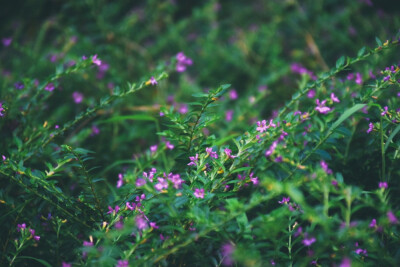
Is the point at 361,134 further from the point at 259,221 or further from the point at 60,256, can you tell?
the point at 60,256

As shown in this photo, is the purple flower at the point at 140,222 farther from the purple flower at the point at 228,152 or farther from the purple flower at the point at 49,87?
the purple flower at the point at 49,87

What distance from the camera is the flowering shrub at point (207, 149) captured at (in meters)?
1.34

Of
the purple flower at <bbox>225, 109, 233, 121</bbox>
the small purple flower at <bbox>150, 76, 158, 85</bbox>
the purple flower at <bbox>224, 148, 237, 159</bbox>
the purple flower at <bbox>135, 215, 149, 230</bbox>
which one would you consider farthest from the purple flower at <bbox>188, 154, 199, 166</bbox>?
the purple flower at <bbox>225, 109, 233, 121</bbox>

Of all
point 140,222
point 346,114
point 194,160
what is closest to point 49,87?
point 194,160

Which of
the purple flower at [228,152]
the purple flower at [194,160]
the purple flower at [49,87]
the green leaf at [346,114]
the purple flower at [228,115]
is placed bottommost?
the purple flower at [228,115]

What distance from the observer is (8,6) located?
4273 mm

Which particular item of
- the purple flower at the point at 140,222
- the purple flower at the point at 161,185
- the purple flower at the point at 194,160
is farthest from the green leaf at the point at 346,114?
the purple flower at the point at 140,222

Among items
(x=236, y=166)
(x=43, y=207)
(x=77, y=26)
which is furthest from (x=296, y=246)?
(x=77, y=26)

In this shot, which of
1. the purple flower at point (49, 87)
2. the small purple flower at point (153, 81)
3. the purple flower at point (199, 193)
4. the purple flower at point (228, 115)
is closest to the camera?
the purple flower at point (199, 193)

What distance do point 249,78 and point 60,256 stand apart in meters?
2.86

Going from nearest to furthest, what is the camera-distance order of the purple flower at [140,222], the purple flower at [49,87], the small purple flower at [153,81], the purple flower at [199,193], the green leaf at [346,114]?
the purple flower at [140,222], the purple flower at [199,193], the green leaf at [346,114], the small purple flower at [153,81], the purple flower at [49,87]

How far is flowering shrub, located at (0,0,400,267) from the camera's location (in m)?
1.34

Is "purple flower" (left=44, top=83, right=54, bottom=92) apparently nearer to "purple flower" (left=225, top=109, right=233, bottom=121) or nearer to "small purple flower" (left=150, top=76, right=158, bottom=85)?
"small purple flower" (left=150, top=76, right=158, bottom=85)

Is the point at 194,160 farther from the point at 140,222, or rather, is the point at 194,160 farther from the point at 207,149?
the point at 140,222
